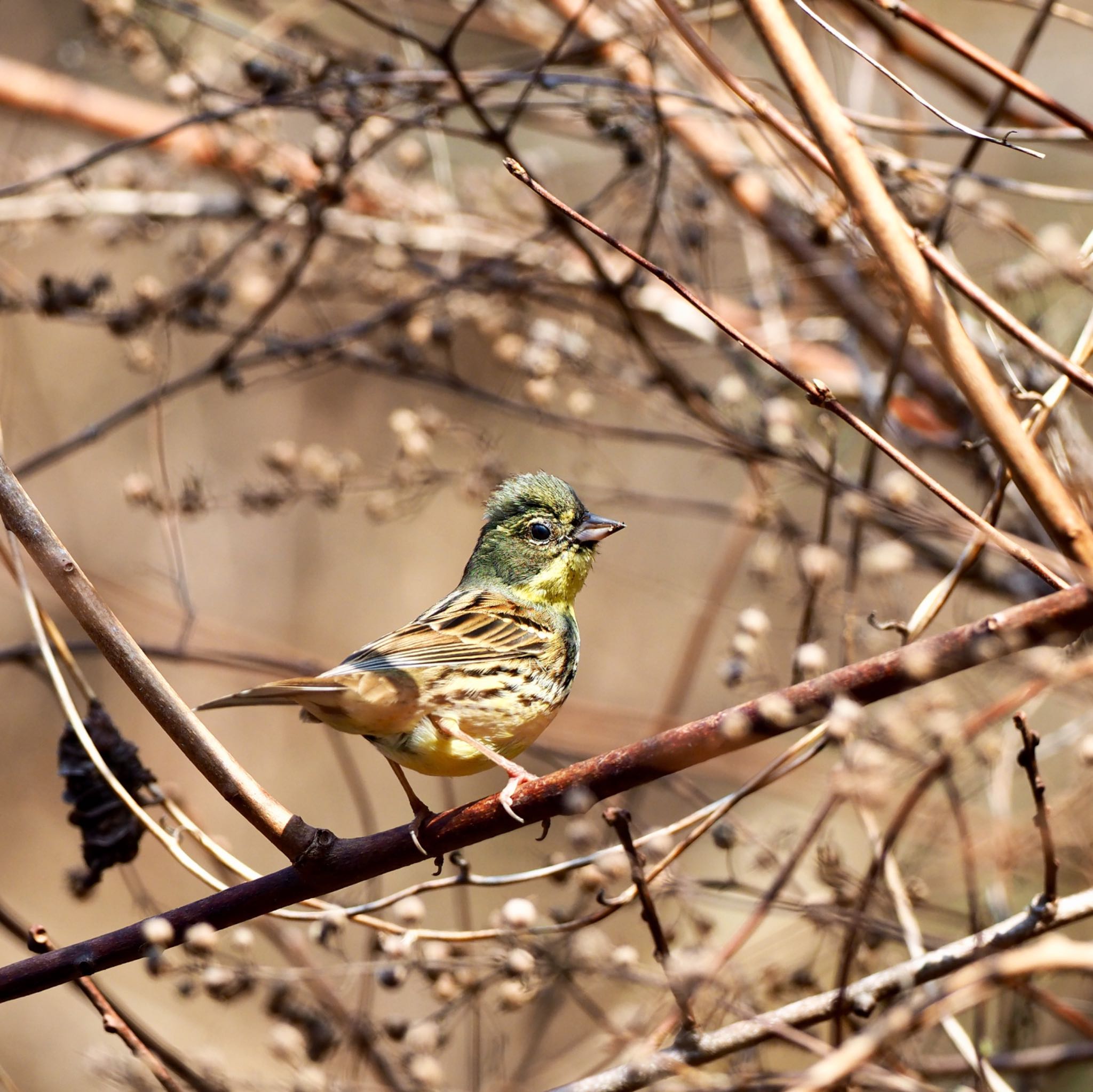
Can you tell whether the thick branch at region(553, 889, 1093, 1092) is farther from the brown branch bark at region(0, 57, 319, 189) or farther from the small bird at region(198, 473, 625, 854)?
the brown branch bark at region(0, 57, 319, 189)

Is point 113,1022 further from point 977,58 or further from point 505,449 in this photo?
point 505,449

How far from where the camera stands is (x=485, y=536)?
428cm

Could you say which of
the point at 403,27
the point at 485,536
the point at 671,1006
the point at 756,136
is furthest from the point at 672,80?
the point at 671,1006

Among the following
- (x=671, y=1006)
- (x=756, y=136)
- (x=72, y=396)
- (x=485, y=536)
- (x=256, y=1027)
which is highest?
(x=72, y=396)

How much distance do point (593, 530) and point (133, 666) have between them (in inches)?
77.1

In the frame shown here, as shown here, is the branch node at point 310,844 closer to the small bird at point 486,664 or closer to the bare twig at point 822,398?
the small bird at point 486,664

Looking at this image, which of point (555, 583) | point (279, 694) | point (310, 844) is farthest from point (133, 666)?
point (555, 583)

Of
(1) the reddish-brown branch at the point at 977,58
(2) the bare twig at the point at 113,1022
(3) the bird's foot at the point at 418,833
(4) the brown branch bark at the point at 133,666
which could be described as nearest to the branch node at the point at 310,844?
(4) the brown branch bark at the point at 133,666

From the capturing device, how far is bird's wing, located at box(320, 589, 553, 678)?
336 cm

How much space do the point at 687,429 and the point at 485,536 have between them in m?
0.82

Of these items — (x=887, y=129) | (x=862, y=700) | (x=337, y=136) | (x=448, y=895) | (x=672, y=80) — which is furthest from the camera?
(x=448, y=895)

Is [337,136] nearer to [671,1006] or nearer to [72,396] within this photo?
[671,1006]

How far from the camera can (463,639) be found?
359 cm

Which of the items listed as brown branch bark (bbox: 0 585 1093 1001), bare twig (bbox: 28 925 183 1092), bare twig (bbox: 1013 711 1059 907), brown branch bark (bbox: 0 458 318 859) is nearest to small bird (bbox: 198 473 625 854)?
brown branch bark (bbox: 0 585 1093 1001)
